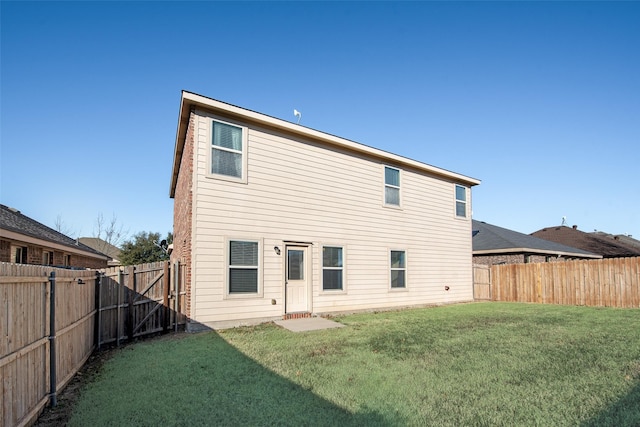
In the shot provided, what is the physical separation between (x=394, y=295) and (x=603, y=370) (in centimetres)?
800

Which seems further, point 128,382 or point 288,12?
point 288,12

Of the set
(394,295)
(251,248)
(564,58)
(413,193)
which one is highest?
(564,58)

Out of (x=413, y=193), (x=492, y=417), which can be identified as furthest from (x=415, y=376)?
(x=413, y=193)

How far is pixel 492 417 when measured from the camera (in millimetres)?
3564

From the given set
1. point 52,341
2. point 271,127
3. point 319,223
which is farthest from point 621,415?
point 271,127

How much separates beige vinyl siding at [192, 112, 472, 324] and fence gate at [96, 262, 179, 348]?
957 millimetres

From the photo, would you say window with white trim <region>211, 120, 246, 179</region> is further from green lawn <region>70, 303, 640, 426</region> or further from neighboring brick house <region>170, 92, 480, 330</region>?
green lawn <region>70, 303, 640, 426</region>

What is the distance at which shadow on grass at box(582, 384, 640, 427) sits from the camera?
11.0 ft

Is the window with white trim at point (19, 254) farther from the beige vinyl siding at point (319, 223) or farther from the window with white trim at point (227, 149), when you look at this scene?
the window with white trim at point (227, 149)

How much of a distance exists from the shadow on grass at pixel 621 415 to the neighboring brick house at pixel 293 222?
7.58m

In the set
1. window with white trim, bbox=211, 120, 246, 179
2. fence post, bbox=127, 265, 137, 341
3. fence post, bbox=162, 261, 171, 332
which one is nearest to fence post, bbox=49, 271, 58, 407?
fence post, bbox=127, 265, 137, 341

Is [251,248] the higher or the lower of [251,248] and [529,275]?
the higher

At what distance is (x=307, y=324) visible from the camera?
9.28 meters

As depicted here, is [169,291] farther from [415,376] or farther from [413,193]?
[413,193]
